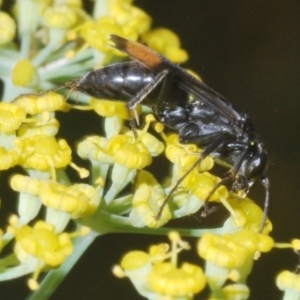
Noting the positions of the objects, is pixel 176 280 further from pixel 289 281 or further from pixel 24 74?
pixel 24 74

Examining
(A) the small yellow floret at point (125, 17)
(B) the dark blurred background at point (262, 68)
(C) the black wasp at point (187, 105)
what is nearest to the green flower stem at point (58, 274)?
(C) the black wasp at point (187, 105)

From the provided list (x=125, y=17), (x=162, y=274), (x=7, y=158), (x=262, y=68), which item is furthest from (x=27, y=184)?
(x=262, y=68)

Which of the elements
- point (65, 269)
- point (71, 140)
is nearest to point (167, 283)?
point (65, 269)

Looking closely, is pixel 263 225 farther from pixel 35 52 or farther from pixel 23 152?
pixel 35 52

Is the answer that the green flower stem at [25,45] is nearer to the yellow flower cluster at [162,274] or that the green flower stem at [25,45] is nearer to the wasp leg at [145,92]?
the wasp leg at [145,92]

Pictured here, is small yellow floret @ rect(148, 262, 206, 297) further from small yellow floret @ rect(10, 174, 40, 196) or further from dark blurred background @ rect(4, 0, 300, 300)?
dark blurred background @ rect(4, 0, 300, 300)

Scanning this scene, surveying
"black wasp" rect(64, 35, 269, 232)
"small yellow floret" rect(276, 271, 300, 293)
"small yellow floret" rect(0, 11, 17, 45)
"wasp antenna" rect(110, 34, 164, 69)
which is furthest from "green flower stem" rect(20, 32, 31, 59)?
"small yellow floret" rect(276, 271, 300, 293)

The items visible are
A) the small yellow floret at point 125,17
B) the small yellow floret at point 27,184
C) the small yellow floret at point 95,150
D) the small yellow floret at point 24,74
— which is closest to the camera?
the small yellow floret at point 27,184
